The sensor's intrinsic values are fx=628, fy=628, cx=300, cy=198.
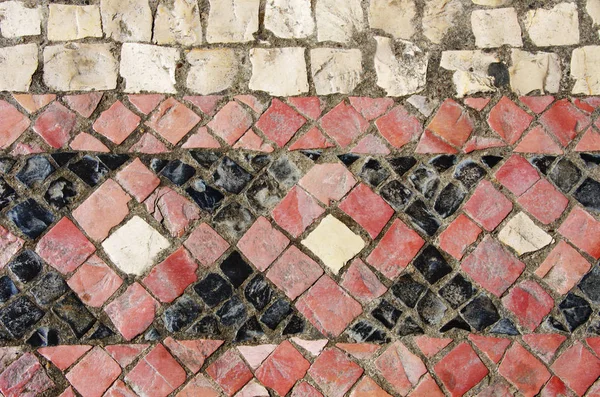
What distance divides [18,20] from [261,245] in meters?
1.59

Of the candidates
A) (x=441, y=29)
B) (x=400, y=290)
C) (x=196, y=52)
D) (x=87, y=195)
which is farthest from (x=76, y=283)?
(x=441, y=29)

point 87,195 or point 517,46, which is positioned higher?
point 87,195

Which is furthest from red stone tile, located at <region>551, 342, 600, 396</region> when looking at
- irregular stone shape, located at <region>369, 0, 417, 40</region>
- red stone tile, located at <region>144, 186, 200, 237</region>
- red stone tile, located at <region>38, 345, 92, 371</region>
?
red stone tile, located at <region>38, 345, 92, 371</region>

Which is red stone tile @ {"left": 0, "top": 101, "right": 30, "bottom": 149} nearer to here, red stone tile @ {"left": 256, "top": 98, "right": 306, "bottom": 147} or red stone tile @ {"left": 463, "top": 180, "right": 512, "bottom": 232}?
red stone tile @ {"left": 256, "top": 98, "right": 306, "bottom": 147}

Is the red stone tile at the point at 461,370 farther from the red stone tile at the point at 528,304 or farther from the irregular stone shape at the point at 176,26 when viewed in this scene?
the irregular stone shape at the point at 176,26

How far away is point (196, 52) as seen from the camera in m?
3.02

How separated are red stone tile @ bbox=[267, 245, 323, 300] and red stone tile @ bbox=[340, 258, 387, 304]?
0.43ft

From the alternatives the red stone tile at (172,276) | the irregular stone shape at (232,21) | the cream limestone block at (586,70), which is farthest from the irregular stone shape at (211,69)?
the cream limestone block at (586,70)

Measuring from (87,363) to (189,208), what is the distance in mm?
823

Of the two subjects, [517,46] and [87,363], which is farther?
[517,46]

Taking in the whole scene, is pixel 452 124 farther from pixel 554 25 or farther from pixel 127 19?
pixel 127 19

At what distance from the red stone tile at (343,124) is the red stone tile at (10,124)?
1406 mm

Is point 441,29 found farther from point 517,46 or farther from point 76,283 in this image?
point 76,283

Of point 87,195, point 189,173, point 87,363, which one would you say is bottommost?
point 87,363
